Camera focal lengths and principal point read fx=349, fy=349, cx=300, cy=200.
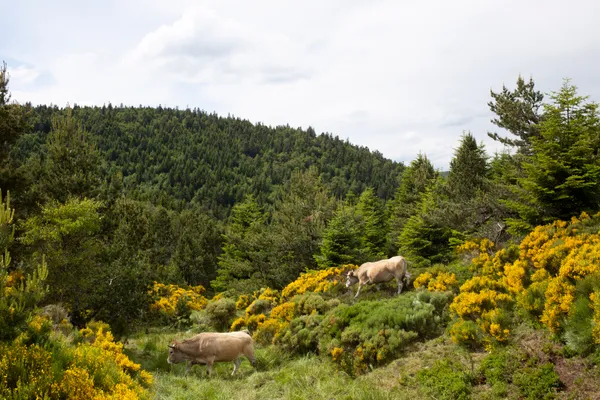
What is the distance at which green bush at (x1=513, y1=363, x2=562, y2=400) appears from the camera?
5.80 meters

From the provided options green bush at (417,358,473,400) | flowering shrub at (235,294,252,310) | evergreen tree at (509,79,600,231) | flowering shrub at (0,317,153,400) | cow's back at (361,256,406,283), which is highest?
evergreen tree at (509,79,600,231)

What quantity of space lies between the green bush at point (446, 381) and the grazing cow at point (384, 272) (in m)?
5.55

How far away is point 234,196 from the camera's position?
462ft

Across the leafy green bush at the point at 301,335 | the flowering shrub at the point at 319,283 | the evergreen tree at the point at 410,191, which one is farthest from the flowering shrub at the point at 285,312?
the evergreen tree at the point at 410,191

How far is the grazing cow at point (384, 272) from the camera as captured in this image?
43.4 feet

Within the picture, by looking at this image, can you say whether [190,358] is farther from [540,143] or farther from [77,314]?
[540,143]

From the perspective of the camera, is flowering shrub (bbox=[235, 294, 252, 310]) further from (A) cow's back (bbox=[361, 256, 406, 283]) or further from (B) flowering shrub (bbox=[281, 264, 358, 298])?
(A) cow's back (bbox=[361, 256, 406, 283])

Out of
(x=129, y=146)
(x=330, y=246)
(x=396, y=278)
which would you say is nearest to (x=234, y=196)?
(x=129, y=146)

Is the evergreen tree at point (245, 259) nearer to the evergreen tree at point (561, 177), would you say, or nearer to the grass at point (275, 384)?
the grass at point (275, 384)

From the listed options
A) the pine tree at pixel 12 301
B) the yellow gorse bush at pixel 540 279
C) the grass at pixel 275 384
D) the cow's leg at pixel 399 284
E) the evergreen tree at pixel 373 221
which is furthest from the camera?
the evergreen tree at pixel 373 221

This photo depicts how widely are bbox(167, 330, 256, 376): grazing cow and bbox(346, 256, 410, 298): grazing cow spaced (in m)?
5.49

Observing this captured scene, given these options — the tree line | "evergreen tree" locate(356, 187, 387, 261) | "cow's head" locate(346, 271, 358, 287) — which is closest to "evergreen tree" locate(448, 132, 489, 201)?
the tree line

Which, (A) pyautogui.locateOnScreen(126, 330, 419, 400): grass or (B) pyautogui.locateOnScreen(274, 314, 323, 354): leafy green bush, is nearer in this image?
(A) pyautogui.locateOnScreen(126, 330, 419, 400): grass

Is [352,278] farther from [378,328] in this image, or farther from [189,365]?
[189,365]
